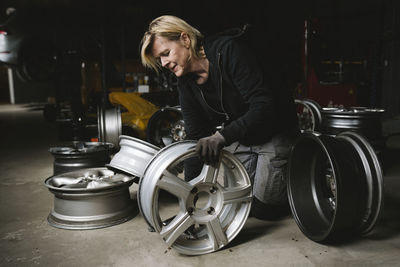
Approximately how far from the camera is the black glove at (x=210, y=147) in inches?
78.8

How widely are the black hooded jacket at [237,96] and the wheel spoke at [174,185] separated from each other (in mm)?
380

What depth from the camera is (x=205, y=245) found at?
214 centimetres

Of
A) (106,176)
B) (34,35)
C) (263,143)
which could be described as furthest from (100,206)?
(34,35)

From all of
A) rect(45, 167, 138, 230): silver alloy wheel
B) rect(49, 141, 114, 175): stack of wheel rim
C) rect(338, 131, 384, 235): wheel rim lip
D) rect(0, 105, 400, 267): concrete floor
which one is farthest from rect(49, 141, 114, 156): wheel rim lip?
rect(338, 131, 384, 235): wheel rim lip

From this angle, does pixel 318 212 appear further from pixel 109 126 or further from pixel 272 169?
pixel 109 126

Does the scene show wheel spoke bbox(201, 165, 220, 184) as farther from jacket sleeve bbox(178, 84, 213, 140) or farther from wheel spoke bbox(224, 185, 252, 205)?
jacket sleeve bbox(178, 84, 213, 140)

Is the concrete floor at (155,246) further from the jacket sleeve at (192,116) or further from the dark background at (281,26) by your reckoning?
the dark background at (281,26)

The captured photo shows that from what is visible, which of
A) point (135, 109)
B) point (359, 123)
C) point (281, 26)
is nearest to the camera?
point (359, 123)

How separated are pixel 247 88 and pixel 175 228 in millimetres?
982

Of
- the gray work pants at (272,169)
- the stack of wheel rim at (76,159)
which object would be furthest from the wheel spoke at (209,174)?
the stack of wheel rim at (76,159)

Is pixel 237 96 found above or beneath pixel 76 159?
above

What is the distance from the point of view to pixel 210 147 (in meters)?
2.00

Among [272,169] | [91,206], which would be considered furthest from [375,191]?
[91,206]

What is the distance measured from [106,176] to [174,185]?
4.07ft
